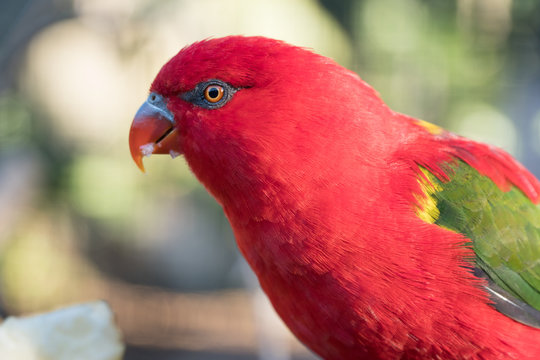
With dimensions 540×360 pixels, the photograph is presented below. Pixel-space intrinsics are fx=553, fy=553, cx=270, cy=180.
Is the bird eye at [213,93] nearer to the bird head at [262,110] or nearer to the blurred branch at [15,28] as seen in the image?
the bird head at [262,110]

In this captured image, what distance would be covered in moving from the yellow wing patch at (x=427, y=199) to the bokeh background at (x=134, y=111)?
7.85 ft

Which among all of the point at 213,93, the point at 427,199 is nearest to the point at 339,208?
the point at 427,199

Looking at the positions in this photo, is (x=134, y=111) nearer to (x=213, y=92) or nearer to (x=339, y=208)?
(x=213, y=92)

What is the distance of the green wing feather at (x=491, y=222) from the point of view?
140 centimetres

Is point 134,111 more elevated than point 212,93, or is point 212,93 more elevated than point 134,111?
point 134,111

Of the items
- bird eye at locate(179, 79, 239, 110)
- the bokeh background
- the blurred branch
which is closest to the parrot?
bird eye at locate(179, 79, 239, 110)

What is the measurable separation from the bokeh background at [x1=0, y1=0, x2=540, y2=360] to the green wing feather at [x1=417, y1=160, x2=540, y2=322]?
7.76 ft

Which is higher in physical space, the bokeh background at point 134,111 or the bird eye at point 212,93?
the bokeh background at point 134,111

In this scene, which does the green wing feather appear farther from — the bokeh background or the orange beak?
the bokeh background

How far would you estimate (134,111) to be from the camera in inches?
161

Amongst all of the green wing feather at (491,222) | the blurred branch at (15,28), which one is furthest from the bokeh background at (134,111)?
the green wing feather at (491,222)

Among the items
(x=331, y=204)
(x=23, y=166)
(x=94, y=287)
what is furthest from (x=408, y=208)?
(x=94, y=287)

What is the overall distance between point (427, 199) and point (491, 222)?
215 mm

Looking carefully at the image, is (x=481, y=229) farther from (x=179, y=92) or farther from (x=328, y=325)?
(x=179, y=92)
